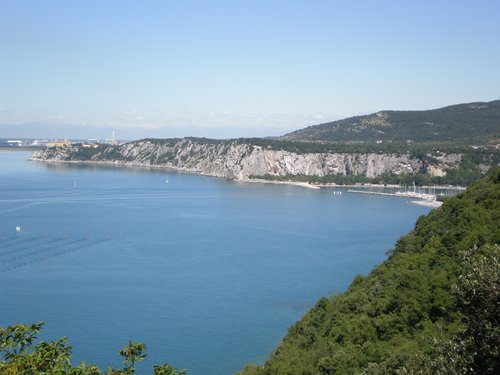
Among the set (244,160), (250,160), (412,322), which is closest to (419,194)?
(250,160)

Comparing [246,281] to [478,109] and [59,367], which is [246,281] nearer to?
[59,367]

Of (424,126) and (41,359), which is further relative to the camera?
(424,126)

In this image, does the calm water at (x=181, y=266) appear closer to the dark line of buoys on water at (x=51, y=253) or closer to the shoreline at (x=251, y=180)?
the dark line of buoys on water at (x=51, y=253)

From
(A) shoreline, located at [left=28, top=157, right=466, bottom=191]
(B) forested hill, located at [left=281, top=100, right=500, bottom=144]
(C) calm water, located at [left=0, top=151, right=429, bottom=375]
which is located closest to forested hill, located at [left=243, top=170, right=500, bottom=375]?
(C) calm water, located at [left=0, top=151, right=429, bottom=375]

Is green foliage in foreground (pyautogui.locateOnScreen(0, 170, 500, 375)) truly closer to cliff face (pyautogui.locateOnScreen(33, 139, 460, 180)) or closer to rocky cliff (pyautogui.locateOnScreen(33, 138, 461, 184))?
rocky cliff (pyautogui.locateOnScreen(33, 138, 461, 184))

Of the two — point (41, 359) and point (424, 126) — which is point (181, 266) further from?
point (424, 126)
